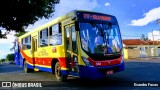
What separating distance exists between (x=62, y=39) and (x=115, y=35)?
8.31 feet

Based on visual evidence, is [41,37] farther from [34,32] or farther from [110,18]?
[110,18]

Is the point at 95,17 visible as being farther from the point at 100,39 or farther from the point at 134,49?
the point at 134,49

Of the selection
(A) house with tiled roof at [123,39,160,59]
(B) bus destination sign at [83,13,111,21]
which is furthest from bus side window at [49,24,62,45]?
(A) house with tiled roof at [123,39,160,59]

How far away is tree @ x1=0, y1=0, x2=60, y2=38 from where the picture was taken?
12.0 m

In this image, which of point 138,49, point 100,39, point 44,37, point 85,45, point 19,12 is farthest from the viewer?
point 138,49

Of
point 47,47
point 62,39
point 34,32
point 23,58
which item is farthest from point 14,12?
point 23,58

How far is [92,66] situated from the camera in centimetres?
1122

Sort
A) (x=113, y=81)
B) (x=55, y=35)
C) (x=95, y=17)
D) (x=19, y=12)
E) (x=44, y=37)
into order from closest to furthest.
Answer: (x=95, y=17) < (x=19, y=12) < (x=113, y=81) < (x=55, y=35) < (x=44, y=37)

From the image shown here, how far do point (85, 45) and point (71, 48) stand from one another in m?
1.02

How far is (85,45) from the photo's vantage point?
454 inches

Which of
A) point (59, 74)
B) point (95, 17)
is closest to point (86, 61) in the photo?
point (95, 17)

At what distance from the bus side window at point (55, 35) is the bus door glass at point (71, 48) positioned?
0.86 metres

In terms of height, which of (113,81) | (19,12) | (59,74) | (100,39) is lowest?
(113,81)

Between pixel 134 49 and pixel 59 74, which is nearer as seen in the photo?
pixel 59 74
